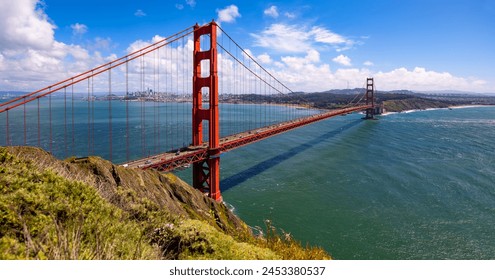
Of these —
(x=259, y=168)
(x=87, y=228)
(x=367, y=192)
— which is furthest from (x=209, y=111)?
(x=87, y=228)

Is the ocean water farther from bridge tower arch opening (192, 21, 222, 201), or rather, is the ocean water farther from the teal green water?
bridge tower arch opening (192, 21, 222, 201)

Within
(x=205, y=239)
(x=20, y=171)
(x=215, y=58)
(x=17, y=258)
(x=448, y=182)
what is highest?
(x=215, y=58)

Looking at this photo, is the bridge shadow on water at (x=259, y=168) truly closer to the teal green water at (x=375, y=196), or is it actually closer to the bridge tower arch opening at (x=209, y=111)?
the teal green water at (x=375, y=196)

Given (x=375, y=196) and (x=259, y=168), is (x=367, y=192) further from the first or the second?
(x=259, y=168)

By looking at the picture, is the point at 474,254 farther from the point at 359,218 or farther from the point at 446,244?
the point at 359,218

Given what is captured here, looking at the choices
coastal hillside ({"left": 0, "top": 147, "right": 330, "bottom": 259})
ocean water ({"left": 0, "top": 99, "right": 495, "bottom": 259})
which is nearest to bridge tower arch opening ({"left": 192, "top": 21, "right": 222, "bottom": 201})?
ocean water ({"left": 0, "top": 99, "right": 495, "bottom": 259})

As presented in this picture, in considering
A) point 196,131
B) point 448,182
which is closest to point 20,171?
point 196,131
